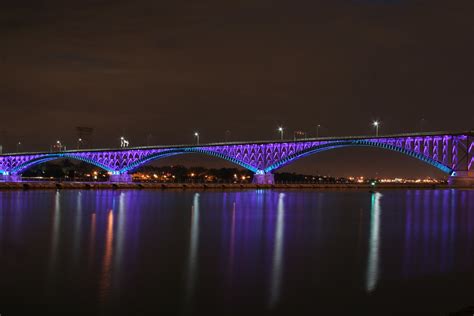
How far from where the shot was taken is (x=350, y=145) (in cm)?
11438

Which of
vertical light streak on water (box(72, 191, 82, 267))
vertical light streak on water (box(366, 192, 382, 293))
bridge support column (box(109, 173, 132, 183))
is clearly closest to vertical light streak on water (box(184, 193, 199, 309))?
vertical light streak on water (box(72, 191, 82, 267))

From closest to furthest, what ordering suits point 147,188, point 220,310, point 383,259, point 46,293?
1. point 220,310
2. point 46,293
3. point 383,259
4. point 147,188

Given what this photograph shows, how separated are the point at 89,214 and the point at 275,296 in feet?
87.1

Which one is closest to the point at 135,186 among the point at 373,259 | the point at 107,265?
the point at 373,259

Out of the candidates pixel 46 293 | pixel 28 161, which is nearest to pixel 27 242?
pixel 46 293

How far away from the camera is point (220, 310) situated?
13.8 meters

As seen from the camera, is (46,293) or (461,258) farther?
(461,258)

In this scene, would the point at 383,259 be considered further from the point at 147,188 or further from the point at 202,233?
the point at 147,188

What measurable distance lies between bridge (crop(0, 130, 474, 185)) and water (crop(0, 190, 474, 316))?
75301 millimetres

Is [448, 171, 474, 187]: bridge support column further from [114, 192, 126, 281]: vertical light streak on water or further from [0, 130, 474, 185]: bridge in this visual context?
[114, 192, 126, 281]: vertical light streak on water

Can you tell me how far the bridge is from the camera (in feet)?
344

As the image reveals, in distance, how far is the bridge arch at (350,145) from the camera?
104m

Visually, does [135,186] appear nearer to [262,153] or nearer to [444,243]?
[262,153]

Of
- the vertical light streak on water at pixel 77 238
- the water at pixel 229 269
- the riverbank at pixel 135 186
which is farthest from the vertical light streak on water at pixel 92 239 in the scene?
the riverbank at pixel 135 186
